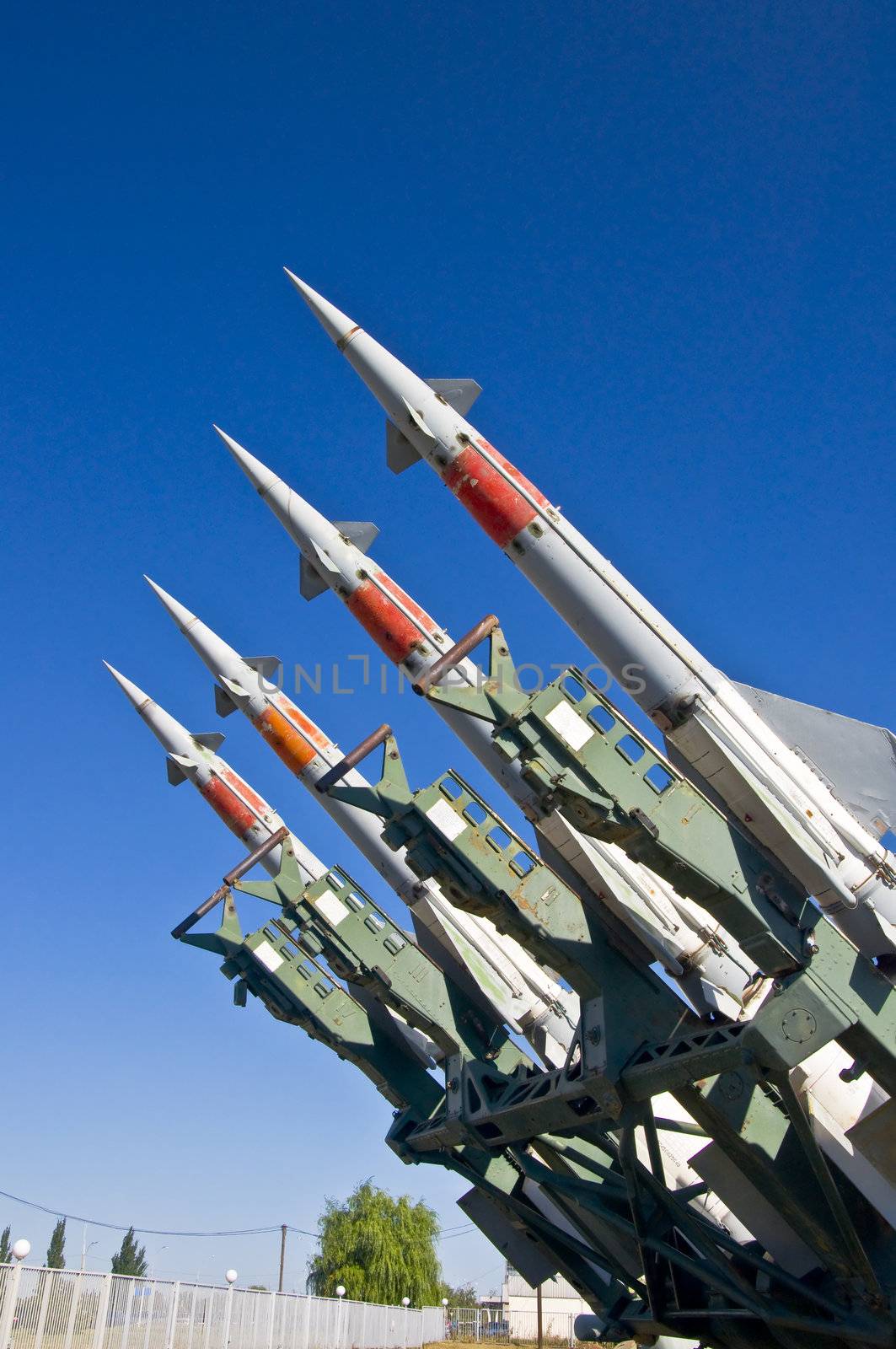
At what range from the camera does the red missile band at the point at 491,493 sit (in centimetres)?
968

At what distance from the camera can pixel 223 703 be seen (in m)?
15.2

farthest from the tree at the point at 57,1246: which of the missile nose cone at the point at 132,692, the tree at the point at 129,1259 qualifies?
the missile nose cone at the point at 132,692

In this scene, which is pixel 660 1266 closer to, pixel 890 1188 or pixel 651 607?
pixel 890 1188

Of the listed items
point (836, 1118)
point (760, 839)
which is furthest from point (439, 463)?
point (836, 1118)

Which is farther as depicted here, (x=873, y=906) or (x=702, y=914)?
(x=702, y=914)

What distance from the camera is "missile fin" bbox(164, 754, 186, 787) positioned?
16031 millimetres

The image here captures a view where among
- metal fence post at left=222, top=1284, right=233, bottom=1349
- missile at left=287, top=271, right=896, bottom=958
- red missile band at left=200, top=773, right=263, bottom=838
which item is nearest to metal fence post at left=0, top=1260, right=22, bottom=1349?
metal fence post at left=222, top=1284, right=233, bottom=1349

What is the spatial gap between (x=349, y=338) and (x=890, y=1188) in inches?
349

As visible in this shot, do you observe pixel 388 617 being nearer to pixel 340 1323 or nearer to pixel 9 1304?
pixel 9 1304

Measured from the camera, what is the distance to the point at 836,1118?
27.9ft

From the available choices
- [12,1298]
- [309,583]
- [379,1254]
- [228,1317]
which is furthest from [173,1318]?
[379,1254]

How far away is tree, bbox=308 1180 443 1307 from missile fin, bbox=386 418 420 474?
22.2m

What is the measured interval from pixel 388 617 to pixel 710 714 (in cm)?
446

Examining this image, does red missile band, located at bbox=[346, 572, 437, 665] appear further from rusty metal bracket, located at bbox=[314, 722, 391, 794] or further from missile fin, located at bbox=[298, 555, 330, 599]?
rusty metal bracket, located at bbox=[314, 722, 391, 794]
